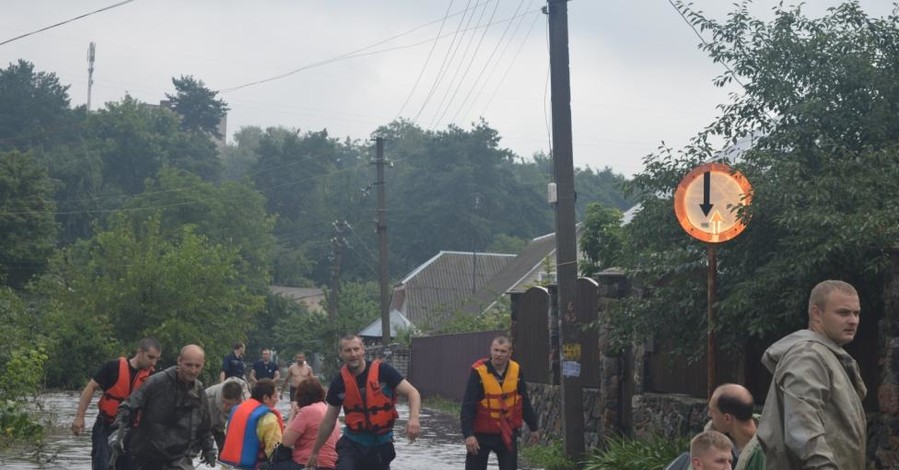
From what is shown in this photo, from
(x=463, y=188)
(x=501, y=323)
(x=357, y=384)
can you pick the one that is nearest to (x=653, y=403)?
(x=357, y=384)

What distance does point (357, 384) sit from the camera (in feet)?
34.7

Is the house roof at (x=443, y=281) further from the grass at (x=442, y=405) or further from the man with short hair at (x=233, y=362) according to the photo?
the man with short hair at (x=233, y=362)

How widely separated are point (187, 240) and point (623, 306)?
32.3m

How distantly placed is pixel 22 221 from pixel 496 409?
143 feet

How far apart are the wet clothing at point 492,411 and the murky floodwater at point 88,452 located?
248 inches

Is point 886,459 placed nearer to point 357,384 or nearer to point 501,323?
point 357,384

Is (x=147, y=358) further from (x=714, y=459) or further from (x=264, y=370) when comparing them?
(x=264, y=370)

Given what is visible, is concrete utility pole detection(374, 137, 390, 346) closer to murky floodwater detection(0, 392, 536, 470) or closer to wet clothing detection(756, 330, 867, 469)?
murky floodwater detection(0, 392, 536, 470)

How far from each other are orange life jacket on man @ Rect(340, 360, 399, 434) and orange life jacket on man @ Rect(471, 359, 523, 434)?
6.84ft

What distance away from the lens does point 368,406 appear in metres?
10.5

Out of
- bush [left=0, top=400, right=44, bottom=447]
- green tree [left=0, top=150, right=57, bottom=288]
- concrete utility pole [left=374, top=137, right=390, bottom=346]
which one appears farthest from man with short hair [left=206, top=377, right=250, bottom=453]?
green tree [left=0, top=150, right=57, bottom=288]

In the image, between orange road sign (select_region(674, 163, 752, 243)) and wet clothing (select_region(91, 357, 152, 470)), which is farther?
wet clothing (select_region(91, 357, 152, 470))

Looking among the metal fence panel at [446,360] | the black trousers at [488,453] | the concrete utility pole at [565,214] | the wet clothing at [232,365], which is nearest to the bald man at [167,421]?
the black trousers at [488,453]

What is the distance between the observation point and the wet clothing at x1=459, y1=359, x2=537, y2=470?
12560 mm
